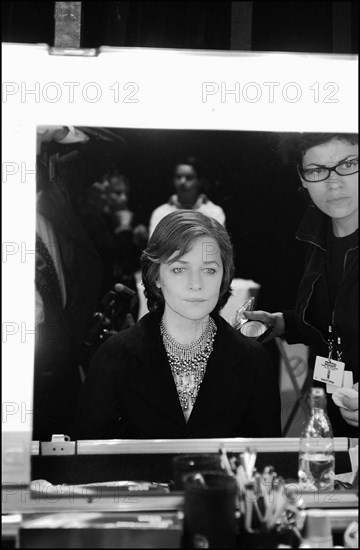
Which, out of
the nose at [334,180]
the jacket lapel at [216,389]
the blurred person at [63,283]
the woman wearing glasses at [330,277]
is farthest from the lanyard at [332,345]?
the blurred person at [63,283]

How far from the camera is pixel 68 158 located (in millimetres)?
2047

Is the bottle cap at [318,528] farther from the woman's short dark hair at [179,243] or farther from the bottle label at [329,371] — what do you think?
the woman's short dark hair at [179,243]

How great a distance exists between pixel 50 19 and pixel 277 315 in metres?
1.05

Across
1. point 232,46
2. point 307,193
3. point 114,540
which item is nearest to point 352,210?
point 307,193

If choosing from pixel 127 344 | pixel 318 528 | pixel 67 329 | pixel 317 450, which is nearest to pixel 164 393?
pixel 127 344

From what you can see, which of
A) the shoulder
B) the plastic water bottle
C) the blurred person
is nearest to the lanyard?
the plastic water bottle

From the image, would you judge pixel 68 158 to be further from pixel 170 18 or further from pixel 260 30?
pixel 260 30

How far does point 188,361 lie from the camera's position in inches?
83.7

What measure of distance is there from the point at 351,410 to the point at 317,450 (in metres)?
0.18

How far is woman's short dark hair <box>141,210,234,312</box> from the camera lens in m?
2.09

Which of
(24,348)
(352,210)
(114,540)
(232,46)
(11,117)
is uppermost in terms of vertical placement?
(232,46)

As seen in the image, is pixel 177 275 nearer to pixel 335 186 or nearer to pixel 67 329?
pixel 67 329

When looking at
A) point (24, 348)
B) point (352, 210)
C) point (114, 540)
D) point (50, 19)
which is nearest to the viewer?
point (114, 540)

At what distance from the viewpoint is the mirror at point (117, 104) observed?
157 centimetres
